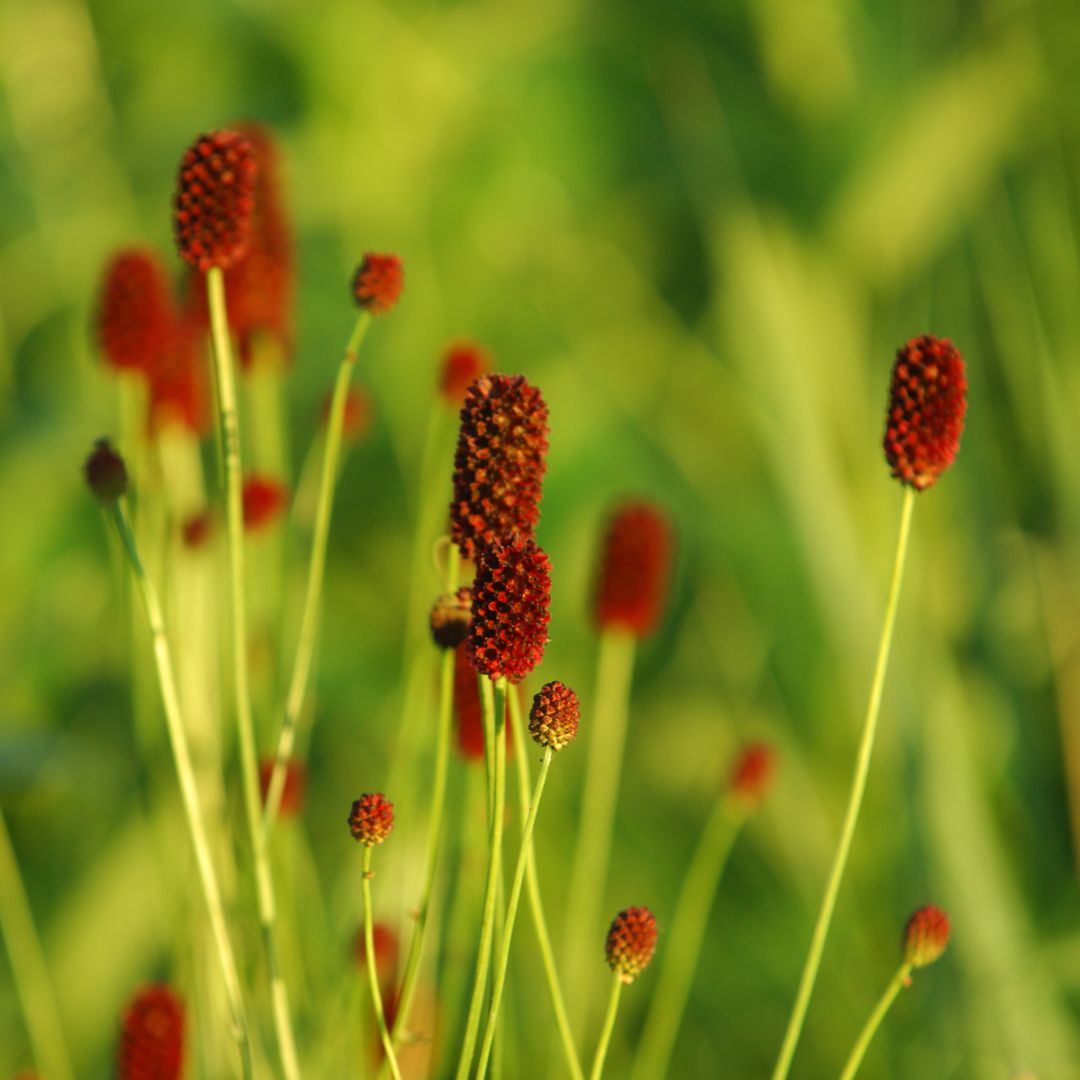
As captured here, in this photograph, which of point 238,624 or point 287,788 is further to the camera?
point 287,788

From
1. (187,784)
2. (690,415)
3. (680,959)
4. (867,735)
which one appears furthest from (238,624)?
(690,415)

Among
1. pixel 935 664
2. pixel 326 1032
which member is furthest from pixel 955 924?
pixel 326 1032

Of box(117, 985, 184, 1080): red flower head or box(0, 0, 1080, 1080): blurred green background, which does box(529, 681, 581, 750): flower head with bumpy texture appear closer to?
box(117, 985, 184, 1080): red flower head

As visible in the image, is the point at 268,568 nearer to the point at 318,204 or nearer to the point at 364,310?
the point at 364,310

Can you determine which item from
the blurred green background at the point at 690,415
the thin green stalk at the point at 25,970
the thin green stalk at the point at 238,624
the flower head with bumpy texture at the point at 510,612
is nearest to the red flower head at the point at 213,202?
the thin green stalk at the point at 238,624

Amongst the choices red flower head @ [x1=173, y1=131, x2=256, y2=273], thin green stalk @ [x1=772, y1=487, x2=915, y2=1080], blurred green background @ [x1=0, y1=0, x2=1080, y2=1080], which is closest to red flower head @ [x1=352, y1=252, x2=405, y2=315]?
red flower head @ [x1=173, y1=131, x2=256, y2=273]

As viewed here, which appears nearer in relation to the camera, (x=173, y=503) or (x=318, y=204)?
(x=173, y=503)

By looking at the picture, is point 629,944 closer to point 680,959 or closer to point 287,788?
point 287,788
